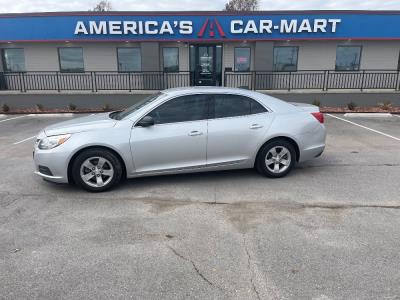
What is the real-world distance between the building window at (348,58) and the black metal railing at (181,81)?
3.26 feet

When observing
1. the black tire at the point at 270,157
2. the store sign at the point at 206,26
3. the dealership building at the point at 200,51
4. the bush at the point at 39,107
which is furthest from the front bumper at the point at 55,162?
the store sign at the point at 206,26

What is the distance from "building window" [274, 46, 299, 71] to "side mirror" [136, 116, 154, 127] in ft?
42.9

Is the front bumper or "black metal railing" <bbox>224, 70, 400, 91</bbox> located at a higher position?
"black metal railing" <bbox>224, 70, 400, 91</bbox>

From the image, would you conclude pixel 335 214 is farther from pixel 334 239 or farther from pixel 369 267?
pixel 369 267

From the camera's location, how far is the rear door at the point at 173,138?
4965 mm

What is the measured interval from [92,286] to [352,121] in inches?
432

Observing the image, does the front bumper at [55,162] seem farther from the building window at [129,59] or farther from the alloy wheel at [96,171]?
the building window at [129,59]

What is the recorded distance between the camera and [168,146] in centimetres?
501

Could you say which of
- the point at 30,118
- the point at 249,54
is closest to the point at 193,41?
the point at 249,54

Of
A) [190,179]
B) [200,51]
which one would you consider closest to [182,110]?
[190,179]

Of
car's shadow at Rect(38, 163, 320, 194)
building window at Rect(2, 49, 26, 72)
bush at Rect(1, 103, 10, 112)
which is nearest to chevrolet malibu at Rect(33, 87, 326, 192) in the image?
car's shadow at Rect(38, 163, 320, 194)

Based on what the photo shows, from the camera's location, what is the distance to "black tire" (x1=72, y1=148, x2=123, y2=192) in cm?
483

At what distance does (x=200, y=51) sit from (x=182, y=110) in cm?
1218

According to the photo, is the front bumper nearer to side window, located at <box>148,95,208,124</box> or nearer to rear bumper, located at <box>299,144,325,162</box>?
Answer: side window, located at <box>148,95,208,124</box>
